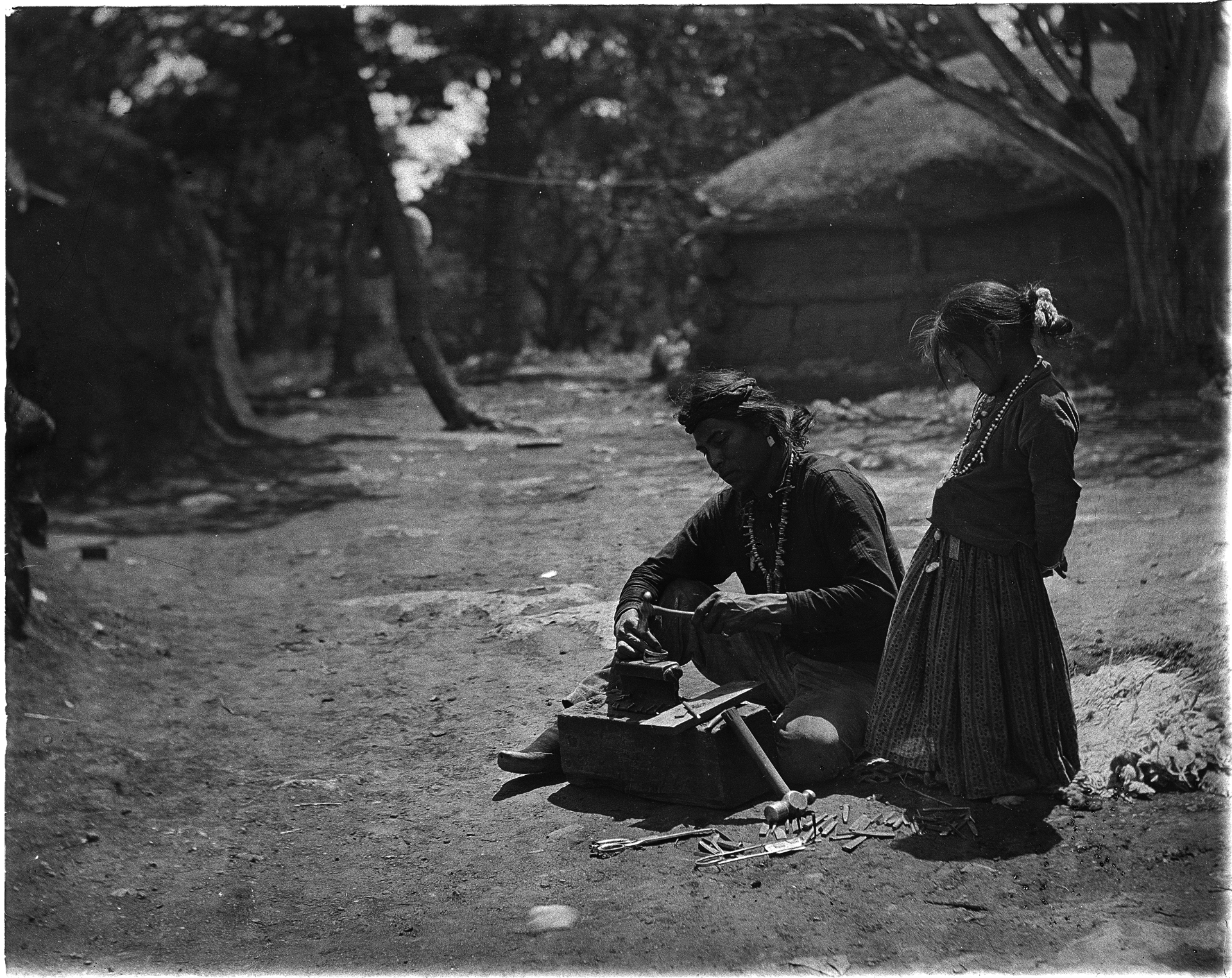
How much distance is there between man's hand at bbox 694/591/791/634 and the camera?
298 centimetres

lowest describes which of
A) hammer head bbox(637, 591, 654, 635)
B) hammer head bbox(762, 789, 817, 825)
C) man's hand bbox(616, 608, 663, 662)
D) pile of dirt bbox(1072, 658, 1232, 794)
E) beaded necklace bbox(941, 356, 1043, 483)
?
hammer head bbox(762, 789, 817, 825)

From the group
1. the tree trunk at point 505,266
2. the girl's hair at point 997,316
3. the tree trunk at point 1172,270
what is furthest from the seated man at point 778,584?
the tree trunk at point 505,266

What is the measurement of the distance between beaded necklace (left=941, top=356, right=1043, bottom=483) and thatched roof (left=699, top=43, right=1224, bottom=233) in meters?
2.32

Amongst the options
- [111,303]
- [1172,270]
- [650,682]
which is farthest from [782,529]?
[111,303]

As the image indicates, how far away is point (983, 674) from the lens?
2.82 meters

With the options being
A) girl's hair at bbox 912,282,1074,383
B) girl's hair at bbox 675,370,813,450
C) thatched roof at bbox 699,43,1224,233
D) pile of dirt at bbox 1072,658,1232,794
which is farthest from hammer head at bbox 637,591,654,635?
thatched roof at bbox 699,43,1224,233

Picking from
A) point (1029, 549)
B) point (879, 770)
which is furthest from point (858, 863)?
point (1029, 549)

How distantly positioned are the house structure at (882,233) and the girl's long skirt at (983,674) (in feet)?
4.40

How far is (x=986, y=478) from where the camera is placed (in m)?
2.77

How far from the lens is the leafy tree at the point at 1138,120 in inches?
150

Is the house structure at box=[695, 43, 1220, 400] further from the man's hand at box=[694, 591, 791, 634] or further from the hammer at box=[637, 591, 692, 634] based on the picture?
the man's hand at box=[694, 591, 791, 634]

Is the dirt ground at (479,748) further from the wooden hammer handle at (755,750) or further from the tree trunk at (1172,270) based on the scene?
the tree trunk at (1172,270)

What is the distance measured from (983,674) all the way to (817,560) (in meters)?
0.52

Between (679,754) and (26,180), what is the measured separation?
336 cm
